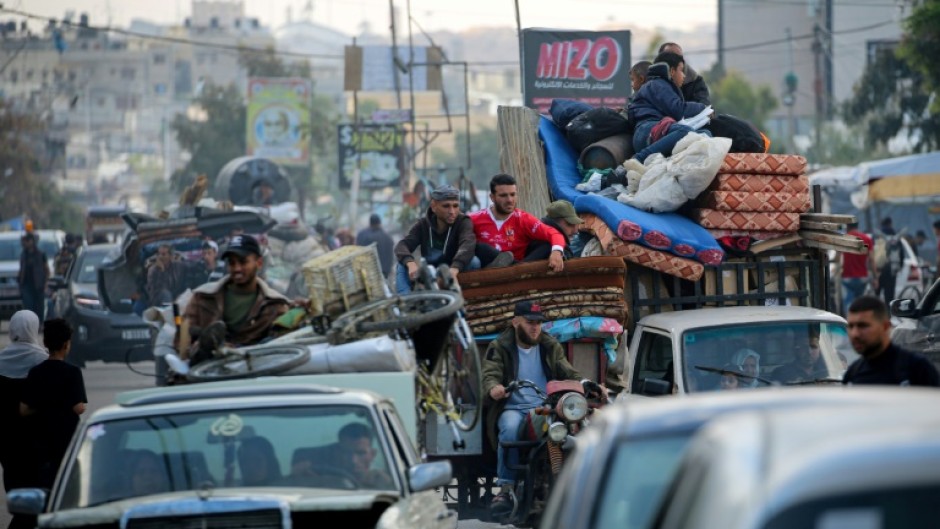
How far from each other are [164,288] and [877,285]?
1281cm

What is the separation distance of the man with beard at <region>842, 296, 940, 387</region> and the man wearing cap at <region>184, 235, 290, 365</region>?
3.37 metres

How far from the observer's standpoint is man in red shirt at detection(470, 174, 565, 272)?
12625 mm

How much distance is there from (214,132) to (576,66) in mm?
78429

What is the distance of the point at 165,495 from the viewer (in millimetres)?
7406

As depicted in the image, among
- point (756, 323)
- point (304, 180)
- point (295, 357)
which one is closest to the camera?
point (295, 357)

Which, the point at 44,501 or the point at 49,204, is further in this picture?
the point at 49,204

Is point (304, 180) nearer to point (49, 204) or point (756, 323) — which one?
point (49, 204)

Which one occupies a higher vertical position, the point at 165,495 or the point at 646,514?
the point at 646,514

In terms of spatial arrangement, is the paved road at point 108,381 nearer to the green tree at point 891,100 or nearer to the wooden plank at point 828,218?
the wooden plank at point 828,218

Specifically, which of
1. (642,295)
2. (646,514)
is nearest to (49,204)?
(642,295)

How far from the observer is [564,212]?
12883 mm

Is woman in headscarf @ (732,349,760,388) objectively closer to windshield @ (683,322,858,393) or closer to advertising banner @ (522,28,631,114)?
windshield @ (683,322,858,393)

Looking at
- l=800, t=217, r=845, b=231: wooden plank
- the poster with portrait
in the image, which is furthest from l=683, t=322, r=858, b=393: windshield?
the poster with portrait

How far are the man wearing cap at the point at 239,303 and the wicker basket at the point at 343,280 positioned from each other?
259 mm
